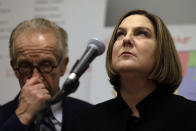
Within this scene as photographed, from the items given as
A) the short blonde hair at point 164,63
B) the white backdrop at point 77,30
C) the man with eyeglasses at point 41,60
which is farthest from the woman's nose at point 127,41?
the white backdrop at point 77,30

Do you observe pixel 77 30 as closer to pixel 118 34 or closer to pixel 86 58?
pixel 118 34

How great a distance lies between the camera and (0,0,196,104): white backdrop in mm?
2029

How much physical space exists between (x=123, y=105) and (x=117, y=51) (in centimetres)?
21

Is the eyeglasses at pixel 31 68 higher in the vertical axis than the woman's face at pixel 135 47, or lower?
lower

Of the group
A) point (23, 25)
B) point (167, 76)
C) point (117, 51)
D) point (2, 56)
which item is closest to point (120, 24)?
point (117, 51)

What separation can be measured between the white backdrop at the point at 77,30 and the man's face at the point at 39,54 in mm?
534

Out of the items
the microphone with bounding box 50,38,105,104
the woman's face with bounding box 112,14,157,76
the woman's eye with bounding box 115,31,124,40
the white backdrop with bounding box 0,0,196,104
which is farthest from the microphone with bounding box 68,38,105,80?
the white backdrop with bounding box 0,0,196,104

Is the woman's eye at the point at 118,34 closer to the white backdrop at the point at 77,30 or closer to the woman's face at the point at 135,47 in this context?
the woman's face at the point at 135,47

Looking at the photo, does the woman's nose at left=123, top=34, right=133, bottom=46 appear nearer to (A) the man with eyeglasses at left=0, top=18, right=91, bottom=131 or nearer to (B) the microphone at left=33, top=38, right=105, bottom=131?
(B) the microphone at left=33, top=38, right=105, bottom=131

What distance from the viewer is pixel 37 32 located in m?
1.54

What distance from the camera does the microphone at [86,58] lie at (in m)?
1.01

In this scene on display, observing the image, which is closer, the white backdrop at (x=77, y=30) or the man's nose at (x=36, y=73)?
the man's nose at (x=36, y=73)

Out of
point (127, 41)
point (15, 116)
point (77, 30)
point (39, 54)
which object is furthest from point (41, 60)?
point (77, 30)

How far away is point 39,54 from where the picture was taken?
149 centimetres
